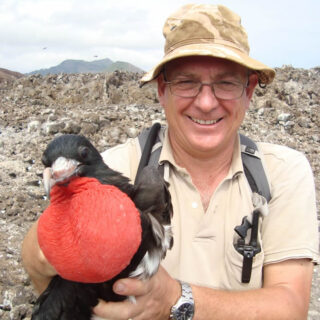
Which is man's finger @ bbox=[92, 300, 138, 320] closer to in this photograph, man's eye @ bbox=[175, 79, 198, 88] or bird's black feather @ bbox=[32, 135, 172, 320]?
bird's black feather @ bbox=[32, 135, 172, 320]

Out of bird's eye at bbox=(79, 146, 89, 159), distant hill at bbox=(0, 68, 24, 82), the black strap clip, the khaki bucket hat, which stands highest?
distant hill at bbox=(0, 68, 24, 82)

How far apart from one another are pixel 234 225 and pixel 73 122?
4.94 meters

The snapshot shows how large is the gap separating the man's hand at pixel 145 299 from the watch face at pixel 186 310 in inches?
2.0

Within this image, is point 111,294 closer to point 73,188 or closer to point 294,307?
point 73,188

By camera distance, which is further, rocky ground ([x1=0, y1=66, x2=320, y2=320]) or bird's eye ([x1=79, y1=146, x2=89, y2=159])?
rocky ground ([x1=0, y1=66, x2=320, y2=320])

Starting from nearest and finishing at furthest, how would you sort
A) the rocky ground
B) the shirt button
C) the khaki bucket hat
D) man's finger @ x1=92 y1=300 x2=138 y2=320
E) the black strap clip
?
man's finger @ x1=92 y1=300 x2=138 y2=320 → the black strap clip → the khaki bucket hat → the shirt button → the rocky ground

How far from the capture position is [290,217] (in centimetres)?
227

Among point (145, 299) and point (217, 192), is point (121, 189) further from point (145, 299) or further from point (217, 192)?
point (217, 192)

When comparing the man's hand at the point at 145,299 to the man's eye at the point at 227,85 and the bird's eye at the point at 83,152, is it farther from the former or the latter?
the man's eye at the point at 227,85

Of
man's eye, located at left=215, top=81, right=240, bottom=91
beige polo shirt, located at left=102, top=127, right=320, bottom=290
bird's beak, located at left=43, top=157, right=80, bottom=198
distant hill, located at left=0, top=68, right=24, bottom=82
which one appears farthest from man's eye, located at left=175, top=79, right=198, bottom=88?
distant hill, located at left=0, top=68, right=24, bottom=82

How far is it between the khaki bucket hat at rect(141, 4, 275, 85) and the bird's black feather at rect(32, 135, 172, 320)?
78 centimetres

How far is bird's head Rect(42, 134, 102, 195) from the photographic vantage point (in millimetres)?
1714

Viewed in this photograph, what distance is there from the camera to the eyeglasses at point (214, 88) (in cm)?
238

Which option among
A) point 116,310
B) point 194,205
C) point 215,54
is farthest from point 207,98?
point 116,310
